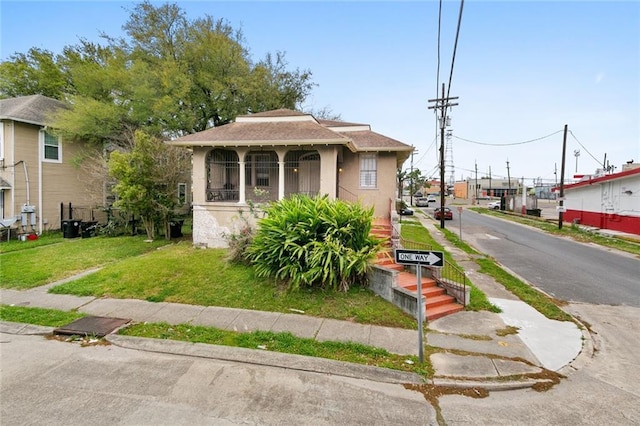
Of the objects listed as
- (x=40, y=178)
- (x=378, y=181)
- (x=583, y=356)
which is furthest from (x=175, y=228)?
(x=583, y=356)

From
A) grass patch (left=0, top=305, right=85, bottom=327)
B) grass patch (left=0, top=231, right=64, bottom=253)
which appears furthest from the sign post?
grass patch (left=0, top=231, right=64, bottom=253)

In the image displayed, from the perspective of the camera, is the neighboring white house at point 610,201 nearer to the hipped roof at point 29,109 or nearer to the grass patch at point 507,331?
the grass patch at point 507,331

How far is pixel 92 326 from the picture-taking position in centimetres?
567

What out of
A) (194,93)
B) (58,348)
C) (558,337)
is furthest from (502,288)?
(194,93)

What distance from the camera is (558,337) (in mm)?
5848

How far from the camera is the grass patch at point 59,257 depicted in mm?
A: 8344

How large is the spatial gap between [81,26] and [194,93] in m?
9.83

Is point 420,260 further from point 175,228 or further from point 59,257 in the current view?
point 175,228

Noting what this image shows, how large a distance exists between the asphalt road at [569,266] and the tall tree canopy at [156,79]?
1685 centimetres

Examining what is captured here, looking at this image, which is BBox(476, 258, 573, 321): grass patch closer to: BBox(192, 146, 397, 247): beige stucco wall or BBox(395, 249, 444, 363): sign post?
BBox(395, 249, 444, 363): sign post

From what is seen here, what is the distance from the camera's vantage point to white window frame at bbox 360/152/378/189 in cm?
1326

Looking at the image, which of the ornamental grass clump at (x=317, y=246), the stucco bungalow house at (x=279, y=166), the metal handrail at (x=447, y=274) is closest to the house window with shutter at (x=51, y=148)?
the stucco bungalow house at (x=279, y=166)

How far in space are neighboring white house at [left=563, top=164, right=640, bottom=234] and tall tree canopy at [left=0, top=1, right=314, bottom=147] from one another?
2315cm

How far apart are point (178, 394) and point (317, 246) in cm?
388
